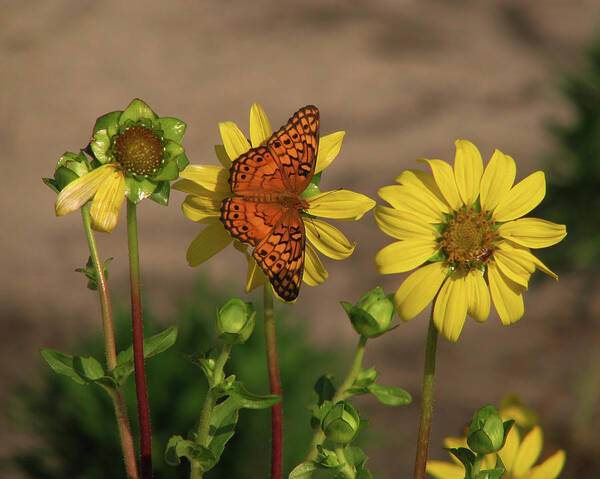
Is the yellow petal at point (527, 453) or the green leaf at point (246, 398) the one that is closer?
the green leaf at point (246, 398)

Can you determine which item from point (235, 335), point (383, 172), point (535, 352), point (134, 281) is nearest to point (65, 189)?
point (134, 281)

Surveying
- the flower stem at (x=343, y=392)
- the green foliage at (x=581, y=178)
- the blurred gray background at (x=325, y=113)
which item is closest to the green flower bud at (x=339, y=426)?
the flower stem at (x=343, y=392)

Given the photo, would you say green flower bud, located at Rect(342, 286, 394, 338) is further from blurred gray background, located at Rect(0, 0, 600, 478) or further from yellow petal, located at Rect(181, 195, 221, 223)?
blurred gray background, located at Rect(0, 0, 600, 478)

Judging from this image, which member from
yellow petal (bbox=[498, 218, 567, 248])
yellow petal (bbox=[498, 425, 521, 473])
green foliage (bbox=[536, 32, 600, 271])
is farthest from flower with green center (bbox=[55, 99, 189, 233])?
green foliage (bbox=[536, 32, 600, 271])

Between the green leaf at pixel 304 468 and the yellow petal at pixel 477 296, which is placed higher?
the yellow petal at pixel 477 296

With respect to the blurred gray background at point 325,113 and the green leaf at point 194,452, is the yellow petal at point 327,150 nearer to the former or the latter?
the green leaf at point 194,452

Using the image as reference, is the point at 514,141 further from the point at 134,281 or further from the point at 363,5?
the point at 134,281

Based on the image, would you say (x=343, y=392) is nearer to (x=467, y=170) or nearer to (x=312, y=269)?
(x=312, y=269)
